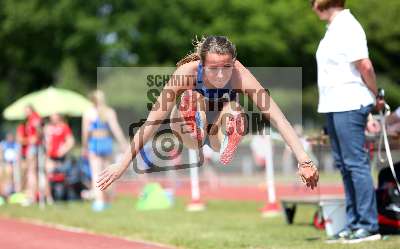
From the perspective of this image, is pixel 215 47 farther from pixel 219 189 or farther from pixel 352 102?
pixel 219 189

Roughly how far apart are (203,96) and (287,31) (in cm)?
3782

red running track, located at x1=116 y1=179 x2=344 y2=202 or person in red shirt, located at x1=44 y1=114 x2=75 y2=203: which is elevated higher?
person in red shirt, located at x1=44 y1=114 x2=75 y2=203

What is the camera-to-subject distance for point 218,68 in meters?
5.76

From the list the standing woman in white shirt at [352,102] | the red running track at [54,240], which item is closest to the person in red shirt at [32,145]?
the red running track at [54,240]

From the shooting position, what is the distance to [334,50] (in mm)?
7301

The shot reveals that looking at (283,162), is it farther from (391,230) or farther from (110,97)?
(391,230)

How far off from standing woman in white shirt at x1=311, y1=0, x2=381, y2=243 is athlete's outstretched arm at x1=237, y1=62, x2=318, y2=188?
6.06 feet

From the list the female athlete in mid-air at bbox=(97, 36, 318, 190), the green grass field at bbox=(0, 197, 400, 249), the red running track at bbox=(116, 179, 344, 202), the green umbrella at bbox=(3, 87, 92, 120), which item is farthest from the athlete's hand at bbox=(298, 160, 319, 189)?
the green umbrella at bbox=(3, 87, 92, 120)

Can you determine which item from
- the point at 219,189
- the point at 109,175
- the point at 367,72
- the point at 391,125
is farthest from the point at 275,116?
the point at 219,189

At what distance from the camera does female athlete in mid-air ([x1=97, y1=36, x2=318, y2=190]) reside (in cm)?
519

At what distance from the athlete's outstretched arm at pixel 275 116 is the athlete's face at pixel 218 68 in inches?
3.5

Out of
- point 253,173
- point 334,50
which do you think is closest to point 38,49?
point 253,173

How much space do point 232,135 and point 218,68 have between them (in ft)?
2.22

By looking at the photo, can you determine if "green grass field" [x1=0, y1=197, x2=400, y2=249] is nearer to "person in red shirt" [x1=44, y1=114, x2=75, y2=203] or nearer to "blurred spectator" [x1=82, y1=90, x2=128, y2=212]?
"blurred spectator" [x1=82, y1=90, x2=128, y2=212]
